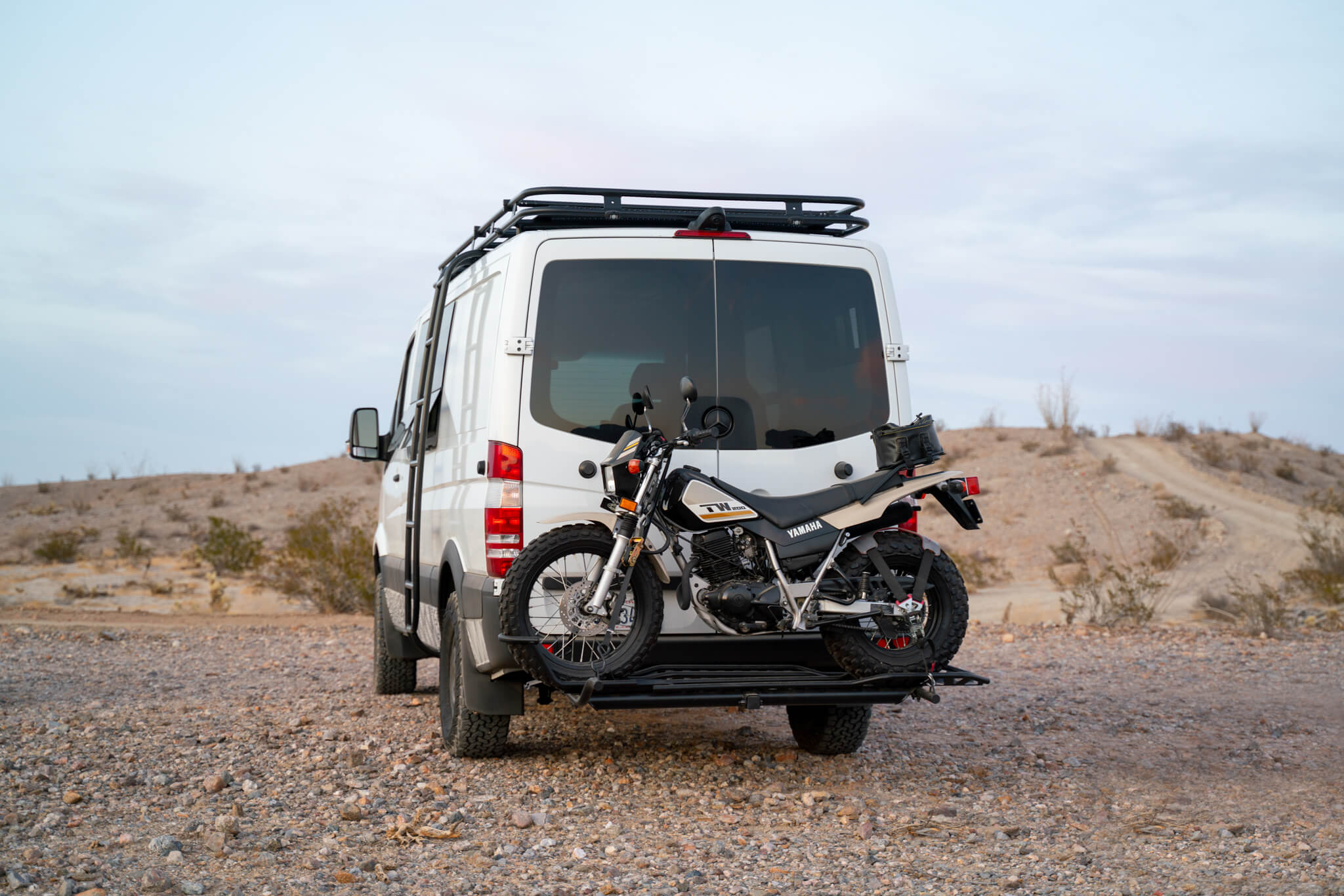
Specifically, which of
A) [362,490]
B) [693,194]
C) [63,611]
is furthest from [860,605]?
[362,490]

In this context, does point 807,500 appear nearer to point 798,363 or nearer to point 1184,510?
point 798,363

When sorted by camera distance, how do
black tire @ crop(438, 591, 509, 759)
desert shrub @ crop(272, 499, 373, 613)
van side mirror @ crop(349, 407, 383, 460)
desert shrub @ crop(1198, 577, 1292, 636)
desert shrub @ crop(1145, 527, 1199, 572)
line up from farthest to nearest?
desert shrub @ crop(1145, 527, 1199, 572) → desert shrub @ crop(272, 499, 373, 613) → desert shrub @ crop(1198, 577, 1292, 636) → van side mirror @ crop(349, 407, 383, 460) → black tire @ crop(438, 591, 509, 759)

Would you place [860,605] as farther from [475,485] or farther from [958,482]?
[475,485]

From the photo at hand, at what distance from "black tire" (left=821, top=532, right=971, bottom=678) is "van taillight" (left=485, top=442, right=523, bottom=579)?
4.74ft

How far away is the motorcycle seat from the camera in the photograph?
17.0 ft

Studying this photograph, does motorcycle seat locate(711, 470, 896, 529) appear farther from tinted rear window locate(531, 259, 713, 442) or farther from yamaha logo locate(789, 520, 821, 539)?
tinted rear window locate(531, 259, 713, 442)

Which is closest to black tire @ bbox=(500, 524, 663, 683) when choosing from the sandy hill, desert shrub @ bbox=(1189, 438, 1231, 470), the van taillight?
the van taillight

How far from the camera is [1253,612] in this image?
12766 mm

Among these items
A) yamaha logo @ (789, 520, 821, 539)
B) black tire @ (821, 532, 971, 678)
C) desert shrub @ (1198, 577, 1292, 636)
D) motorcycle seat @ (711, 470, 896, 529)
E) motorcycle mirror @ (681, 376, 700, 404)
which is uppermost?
motorcycle mirror @ (681, 376, 700, 404)

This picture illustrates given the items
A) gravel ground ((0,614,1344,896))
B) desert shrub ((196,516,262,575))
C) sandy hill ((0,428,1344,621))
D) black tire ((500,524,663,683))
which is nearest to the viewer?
gravel ground ((0,614,1344,896))

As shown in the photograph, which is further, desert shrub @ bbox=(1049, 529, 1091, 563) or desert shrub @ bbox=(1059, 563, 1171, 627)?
desert shrub @ bbox=(1049, 529, 1091, 563)

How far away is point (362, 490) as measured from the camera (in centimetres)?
3969

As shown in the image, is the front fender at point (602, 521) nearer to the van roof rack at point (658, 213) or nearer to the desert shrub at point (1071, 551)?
the van roof rack at point (658, 213)

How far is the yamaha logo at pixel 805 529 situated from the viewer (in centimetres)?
516
